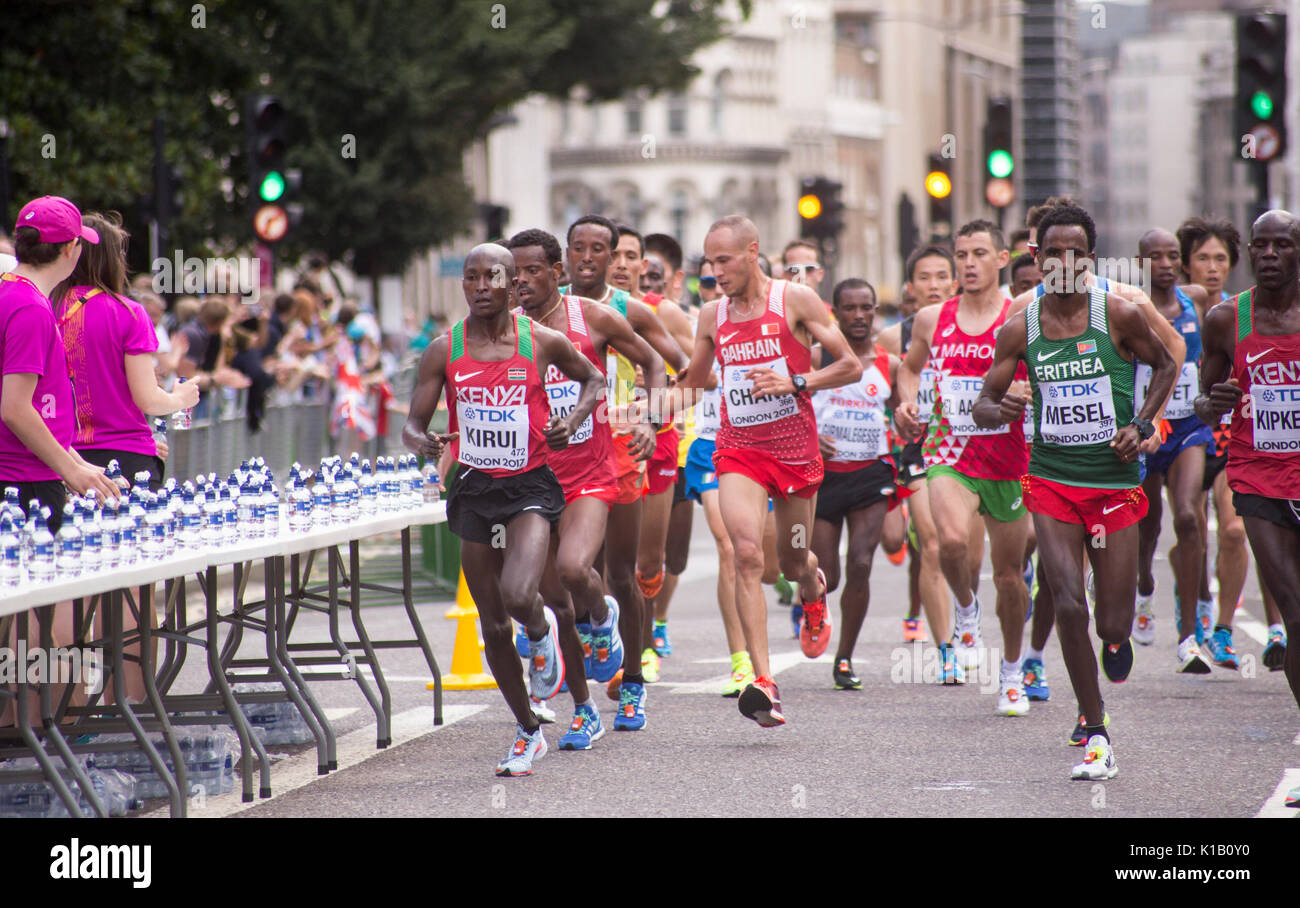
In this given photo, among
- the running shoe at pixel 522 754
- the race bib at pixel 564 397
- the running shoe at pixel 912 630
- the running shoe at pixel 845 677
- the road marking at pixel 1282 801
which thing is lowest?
the running shoe at pixel 912 630

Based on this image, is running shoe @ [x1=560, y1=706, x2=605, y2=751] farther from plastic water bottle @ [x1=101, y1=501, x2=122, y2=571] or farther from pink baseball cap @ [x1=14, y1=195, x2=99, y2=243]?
pink baseball cap @ [x1=14, y1=195, x2=99, y2=243]

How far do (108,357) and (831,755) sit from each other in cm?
324

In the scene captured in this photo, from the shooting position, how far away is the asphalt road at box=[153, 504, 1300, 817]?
26.2 ft

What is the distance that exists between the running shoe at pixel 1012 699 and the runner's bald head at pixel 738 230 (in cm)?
225

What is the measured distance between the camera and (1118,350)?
8672 mm

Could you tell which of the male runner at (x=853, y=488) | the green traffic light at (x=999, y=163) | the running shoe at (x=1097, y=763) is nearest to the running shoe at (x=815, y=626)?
the male runner at (x=853, y=488)

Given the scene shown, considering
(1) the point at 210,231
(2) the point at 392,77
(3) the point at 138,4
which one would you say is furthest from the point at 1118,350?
(2) the point at 392,77

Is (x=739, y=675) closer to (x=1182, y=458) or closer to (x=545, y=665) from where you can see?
(x=545, y=665)

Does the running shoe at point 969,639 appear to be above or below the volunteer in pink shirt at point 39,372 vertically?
below

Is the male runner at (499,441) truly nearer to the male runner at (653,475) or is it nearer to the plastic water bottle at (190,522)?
the plastic water bottle at (190,522)

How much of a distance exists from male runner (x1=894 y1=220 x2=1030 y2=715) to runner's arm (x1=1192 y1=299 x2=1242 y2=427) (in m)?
1.66

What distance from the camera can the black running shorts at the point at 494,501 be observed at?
8758mm

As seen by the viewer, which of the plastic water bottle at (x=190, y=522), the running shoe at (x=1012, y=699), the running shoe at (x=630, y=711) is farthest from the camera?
the running shoe at (x=1012, y=699)

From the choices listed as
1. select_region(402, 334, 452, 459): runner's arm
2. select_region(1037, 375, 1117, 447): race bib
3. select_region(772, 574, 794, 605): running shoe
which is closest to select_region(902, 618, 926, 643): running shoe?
select_region(772, 574, 794, 605): running shoe
